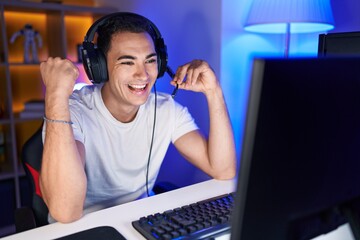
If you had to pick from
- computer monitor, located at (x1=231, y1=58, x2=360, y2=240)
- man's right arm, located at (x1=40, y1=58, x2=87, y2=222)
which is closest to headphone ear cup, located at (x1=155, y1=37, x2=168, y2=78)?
man's right arm, located at (x1=40, y1=58, x2=87, y2=222)

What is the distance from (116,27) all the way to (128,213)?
679mm

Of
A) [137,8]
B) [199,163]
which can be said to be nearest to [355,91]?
[199,163]

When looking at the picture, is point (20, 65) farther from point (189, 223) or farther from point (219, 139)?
point (189, 223)

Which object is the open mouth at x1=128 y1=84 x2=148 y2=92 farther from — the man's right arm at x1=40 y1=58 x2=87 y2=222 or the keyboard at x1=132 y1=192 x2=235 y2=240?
the keyboard at x1=132 y1=192 x2=235 y2=240


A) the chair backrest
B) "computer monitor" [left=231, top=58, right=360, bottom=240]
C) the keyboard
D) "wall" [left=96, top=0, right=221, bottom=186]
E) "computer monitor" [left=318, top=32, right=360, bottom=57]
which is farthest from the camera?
"wall" [left=96, top=0, right=221, bottom=186]

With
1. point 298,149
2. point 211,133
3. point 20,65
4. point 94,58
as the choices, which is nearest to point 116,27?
point 94,58

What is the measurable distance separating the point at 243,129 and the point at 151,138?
981 mm

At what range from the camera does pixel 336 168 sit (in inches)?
17.7

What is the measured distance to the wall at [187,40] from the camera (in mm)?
1762

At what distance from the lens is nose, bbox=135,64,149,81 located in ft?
4.02

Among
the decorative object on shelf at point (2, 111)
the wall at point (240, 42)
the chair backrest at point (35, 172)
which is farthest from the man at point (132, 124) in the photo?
the decorative object on shelf at point (2, 111)

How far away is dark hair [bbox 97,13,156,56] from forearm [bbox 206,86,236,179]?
0.37 metres

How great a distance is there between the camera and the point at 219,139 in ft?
4.00

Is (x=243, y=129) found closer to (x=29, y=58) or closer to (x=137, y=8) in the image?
(x=137, y=8)
